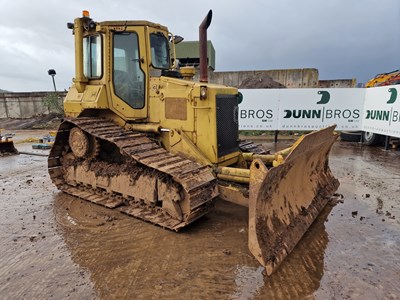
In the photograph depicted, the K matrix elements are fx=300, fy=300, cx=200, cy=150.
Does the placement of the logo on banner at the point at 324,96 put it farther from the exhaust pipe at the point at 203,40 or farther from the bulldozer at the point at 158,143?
the exhaust pipe at the point at 203,40

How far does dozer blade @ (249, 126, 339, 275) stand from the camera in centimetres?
334

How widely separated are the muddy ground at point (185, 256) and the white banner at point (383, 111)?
5110 millimetres

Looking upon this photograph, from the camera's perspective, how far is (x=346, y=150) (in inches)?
411

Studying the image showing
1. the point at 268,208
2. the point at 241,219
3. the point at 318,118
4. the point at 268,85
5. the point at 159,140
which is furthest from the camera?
the point at 268,85

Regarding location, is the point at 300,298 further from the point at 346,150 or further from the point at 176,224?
the point at 346,150

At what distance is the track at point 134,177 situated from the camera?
4.32 meters

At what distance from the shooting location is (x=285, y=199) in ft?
13.6

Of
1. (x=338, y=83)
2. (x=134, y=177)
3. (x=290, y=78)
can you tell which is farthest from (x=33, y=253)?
(x=338, y=83)

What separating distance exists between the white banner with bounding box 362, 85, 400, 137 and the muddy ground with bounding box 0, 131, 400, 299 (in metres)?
5.11

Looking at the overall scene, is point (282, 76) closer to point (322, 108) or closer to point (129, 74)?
point (322, 108)

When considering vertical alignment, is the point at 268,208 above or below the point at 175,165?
A: below

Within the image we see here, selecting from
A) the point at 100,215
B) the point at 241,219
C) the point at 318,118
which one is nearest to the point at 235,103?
the point at 241,219

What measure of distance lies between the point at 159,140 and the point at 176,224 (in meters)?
1.76

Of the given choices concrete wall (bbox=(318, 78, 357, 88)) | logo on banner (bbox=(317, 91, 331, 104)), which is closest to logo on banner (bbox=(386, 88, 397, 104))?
logo on banner (bbox=(317, 91, 331, 104))
